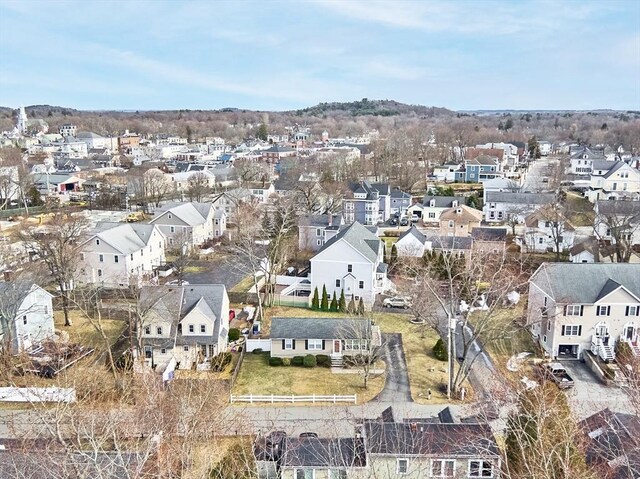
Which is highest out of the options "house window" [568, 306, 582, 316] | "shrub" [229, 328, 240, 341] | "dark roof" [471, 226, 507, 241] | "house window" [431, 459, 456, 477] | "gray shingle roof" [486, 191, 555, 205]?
"gray shingle roof" [486, 191, 555, 205]

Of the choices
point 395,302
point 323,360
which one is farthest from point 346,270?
point 323,360

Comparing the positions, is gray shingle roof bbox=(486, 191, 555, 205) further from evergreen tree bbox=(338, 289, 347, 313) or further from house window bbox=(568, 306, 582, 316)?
evergreen tree bbox=(338, 289, 347, 313)

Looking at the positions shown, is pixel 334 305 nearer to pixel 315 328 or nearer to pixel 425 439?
pixel 315 328

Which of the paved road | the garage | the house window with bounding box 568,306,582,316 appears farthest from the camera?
the garage

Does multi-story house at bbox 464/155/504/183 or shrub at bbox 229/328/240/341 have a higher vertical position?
multi-story house at bbox 464/155/504/183

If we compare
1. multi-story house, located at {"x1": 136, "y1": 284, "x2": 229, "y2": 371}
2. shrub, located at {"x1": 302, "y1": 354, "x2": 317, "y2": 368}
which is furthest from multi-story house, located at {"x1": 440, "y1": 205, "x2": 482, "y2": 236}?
multi-story house, located at {"x1": 136, "y1": 284, "x2": 229, "y2": 371}

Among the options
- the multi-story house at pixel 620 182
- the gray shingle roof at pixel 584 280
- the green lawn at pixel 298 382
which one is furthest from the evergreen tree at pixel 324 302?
the multi-story house at pixel 620 182
